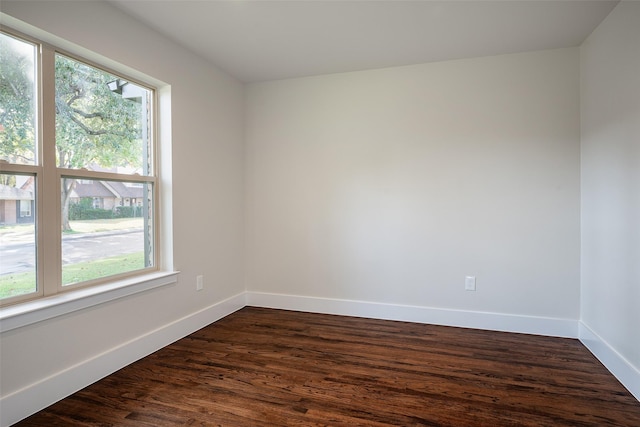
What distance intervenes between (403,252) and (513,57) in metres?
1.99

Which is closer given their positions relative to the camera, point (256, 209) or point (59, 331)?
point (59, 331)

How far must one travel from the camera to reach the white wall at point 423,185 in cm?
302

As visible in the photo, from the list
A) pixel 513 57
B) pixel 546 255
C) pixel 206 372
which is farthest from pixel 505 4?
pixel 206 372

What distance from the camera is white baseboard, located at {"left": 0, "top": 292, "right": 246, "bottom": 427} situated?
71.6 inches

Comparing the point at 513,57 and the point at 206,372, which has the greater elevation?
the point at 513,57

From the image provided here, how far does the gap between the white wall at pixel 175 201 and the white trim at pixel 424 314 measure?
0.54 m

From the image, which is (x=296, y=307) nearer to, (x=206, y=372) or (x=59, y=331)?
(x=206, y=372)

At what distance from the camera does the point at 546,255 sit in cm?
304

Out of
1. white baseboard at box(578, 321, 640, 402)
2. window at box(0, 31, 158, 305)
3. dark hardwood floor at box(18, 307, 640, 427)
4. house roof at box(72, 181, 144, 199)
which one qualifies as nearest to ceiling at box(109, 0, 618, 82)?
window at box(0, 31, 158, 305)

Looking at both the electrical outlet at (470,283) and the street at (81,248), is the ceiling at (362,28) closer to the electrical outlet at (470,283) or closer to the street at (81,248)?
the street at (81,248)

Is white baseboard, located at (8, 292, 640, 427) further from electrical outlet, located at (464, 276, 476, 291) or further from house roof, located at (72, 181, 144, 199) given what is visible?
house roof, located at (72, 181, 144, 199)

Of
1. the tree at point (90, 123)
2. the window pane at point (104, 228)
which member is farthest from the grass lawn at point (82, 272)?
the tree at point (90, 123)

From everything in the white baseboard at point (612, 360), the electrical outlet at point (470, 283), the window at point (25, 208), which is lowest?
the white baseboard at point (612, 360)

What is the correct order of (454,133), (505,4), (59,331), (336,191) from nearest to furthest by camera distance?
(59,331) → (505,4) → (454,133) → (336,191)
